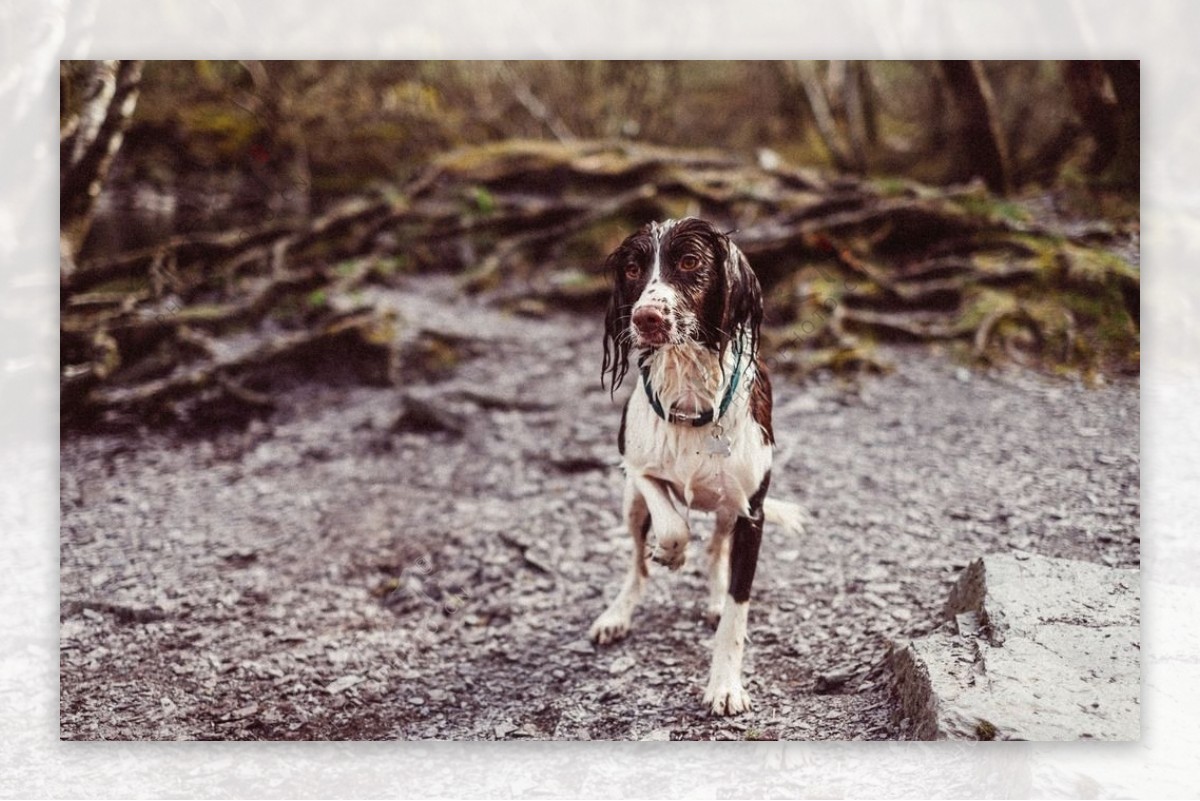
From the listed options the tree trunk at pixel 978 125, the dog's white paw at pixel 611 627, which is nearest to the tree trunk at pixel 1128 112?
the tree trunk at pixel 978 125

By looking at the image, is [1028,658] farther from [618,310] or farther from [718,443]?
[618,310]

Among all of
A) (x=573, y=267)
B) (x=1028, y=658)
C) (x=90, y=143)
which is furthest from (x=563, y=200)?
(x=1028, y=658)

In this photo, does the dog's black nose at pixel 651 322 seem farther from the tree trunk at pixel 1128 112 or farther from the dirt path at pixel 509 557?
the tree trunk at pixel 1128 112

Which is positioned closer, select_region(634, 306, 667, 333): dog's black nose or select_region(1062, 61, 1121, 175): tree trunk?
select_region(634, 306, 667, 333): dog's black nose

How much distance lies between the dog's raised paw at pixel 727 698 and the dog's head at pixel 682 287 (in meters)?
0.90

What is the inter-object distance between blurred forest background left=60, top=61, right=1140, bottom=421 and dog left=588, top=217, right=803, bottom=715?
161 cm

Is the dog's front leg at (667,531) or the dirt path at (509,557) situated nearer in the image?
the dog's front leg at (667,531)

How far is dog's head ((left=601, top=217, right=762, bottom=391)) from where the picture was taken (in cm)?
213

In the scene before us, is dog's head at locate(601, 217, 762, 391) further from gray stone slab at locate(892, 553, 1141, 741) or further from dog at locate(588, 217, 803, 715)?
gray stone slab at locate(892, 553, 1141, 741)

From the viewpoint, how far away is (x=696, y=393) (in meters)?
2.29

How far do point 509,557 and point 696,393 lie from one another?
124 centimetres

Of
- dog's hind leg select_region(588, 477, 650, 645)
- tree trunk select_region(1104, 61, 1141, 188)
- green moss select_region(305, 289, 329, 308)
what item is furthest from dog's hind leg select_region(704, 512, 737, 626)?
green moss select_region(305, 289, 329, 308)

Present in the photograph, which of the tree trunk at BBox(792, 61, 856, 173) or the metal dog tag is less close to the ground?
the tree trunk at BBox(792, 61, 856, 173)

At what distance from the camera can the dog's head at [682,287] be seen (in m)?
2.13
